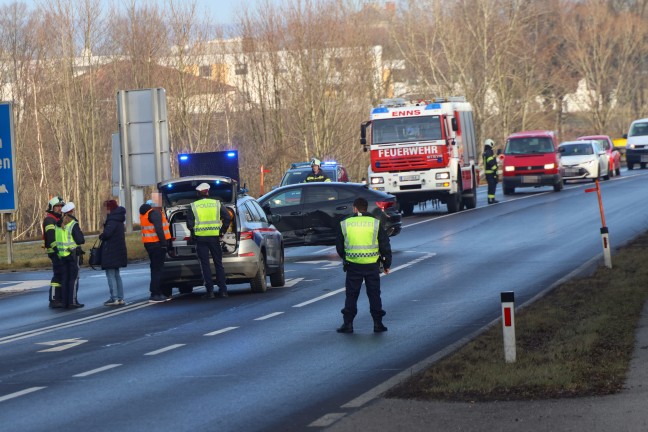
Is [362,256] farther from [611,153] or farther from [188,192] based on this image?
[611,153]

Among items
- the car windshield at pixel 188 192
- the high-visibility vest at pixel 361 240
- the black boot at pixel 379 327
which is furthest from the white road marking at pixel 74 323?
the black boot at pixel 379 327

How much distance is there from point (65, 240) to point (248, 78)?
153 feet

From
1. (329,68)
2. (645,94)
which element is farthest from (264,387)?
(645,94)

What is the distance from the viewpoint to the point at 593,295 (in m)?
17.4

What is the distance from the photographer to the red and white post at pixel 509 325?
11.9 m

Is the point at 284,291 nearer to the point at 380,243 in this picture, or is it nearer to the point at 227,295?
the point at 227,295

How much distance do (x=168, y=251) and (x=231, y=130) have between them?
47301 mm

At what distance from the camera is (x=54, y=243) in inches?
812

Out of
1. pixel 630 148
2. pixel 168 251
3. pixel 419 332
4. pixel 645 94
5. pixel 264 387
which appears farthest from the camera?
pixel 645 94

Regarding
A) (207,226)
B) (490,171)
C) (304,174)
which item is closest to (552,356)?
(207,226)

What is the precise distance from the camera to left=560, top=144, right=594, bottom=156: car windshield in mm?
51047

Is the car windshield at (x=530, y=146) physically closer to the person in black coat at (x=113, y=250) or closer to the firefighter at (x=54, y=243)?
the person in black coat at (x=113, y=250)

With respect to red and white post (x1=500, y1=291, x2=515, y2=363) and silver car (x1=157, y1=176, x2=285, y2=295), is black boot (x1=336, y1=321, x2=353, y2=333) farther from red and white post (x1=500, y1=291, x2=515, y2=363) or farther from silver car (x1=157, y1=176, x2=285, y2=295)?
silver car (x1=157, y1=176, x2=285, y2=295)

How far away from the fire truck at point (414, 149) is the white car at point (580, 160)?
46.1ft
